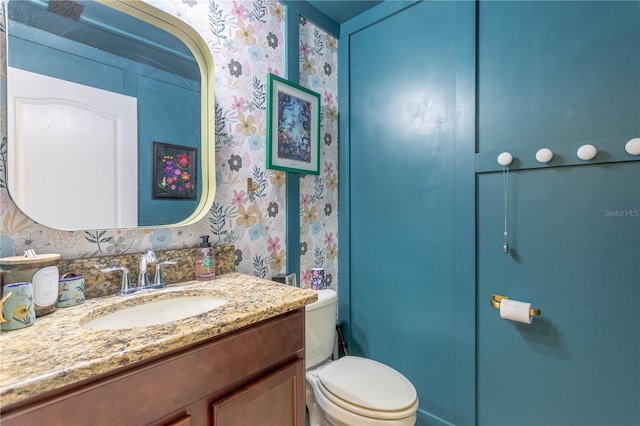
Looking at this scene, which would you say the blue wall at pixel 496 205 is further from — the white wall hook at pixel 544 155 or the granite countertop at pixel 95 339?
the granite countertop at pixel 95 339

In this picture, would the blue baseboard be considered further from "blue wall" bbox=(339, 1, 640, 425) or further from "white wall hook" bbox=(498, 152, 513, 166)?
"white wall hook" bbox=(498, 152, 513, 166)

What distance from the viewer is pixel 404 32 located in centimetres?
161

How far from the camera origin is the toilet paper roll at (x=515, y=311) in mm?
1187

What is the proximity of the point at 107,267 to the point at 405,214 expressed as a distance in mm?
1324

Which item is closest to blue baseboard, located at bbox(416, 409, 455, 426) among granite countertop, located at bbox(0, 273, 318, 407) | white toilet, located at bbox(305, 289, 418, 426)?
white toilet, located at bbox(305, 289, 418, 426)

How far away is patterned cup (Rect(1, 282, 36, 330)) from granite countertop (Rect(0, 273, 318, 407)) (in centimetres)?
2

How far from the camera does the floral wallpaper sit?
114 centimetres

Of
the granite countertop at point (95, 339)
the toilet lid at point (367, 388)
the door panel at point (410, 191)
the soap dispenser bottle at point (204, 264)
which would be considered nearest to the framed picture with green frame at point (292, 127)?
the door panel at point (410, 191)

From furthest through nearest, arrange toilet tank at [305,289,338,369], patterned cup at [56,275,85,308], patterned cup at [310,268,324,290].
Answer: patterned cup at [310,268,324,290] → toilet tank at [305,289,338,369] → patterned cup at [56,275,85,308]

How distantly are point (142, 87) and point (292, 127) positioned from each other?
2.33 ft

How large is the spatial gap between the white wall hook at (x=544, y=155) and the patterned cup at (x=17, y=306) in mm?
1688

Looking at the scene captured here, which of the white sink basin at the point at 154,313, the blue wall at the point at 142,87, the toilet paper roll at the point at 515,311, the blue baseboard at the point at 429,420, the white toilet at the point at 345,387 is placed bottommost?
the blue baseboard at the point at 429,420

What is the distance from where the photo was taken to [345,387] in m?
1.25

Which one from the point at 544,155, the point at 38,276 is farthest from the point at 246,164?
the point at 544,155
